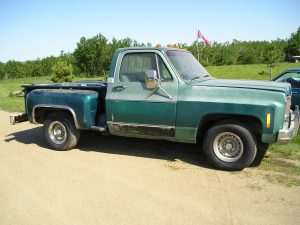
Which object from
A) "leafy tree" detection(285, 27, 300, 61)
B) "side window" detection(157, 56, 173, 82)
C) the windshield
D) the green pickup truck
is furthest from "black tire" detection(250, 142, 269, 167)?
"leafy tree" detection(285, 27, 300, 61)

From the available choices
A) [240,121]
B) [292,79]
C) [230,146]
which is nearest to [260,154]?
[230,146]

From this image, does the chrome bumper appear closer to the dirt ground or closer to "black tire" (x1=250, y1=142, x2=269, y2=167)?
the dirt ground

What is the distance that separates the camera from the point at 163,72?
5.93 meters

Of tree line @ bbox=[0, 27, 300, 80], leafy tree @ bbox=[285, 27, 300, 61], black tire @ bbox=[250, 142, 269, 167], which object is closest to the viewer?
black tire @ bbox=[250, 142, 269, 167]

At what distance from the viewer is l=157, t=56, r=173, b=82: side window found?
5869 millimetres

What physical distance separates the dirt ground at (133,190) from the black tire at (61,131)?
19 centimetres

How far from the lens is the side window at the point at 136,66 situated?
6098mm

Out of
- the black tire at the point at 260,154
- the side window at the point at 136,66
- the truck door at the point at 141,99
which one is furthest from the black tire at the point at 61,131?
the black tire at the point at 260,154

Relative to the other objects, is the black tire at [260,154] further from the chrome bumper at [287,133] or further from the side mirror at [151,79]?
the side mirror at [151,79]

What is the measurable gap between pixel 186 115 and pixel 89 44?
44752 mm

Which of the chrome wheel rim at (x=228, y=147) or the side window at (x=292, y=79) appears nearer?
the chrome wheel rim at (x=228, y=147)

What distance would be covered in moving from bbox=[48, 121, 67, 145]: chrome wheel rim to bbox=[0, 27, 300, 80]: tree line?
25.5m

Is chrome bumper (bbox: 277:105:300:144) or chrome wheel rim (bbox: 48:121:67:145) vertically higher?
chrome bumper (bbox: 277:105:300:144)

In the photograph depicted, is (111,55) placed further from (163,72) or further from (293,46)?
(163,72)
